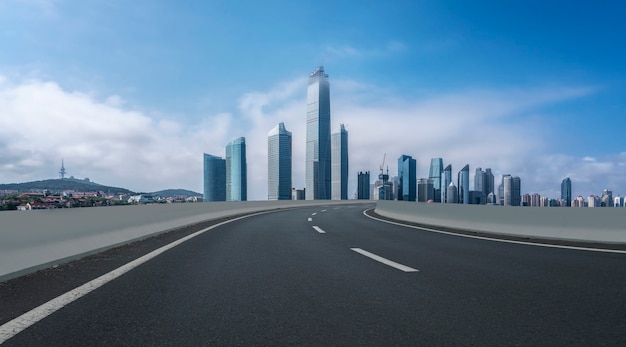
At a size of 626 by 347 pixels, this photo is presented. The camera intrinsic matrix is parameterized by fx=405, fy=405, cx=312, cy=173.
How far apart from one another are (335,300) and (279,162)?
142111mm

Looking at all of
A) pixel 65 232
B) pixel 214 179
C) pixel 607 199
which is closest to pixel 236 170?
pixel 214 179

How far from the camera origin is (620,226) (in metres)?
9.62

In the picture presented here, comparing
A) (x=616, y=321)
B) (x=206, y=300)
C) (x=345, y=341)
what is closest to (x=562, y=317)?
(x=616, y=321)

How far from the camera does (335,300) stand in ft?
14.4

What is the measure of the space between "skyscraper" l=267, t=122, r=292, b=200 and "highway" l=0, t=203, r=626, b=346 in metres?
121

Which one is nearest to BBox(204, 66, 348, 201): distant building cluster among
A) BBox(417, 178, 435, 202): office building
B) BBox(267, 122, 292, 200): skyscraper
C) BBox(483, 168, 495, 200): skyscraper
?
BBox(267, 122, 292, 200): skyscraper

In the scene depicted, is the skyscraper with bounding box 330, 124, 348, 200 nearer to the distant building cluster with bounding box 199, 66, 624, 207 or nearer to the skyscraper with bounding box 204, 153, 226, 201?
the distant building cluster with bounding box 199, 66, 624, 207

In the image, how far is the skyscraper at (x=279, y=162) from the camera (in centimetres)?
13662

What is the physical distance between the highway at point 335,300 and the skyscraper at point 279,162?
121m

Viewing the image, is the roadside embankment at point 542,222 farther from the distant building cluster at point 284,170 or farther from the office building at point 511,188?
the distant building cluster at point 284,170

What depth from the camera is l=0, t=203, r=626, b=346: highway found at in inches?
129

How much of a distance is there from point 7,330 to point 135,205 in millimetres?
8596

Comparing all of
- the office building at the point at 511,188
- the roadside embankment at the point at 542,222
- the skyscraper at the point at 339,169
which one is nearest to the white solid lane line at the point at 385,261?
the roadside embankment at the point at 542,222

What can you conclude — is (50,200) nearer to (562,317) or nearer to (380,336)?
(380,336)
